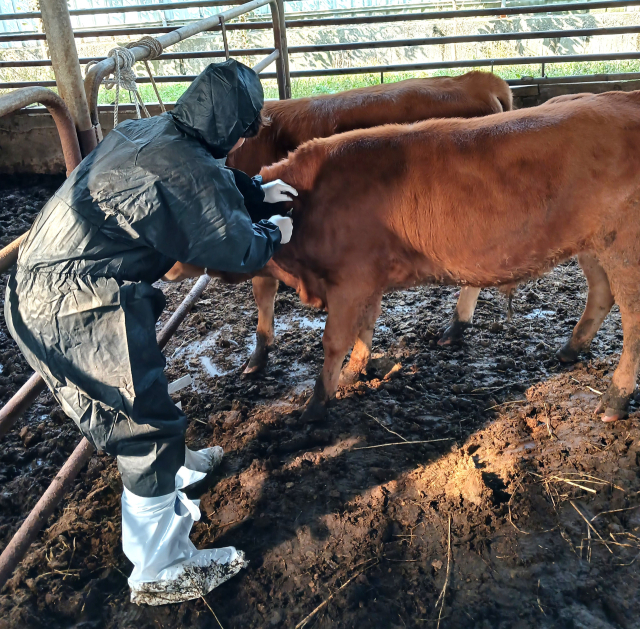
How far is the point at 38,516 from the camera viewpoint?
2.50m

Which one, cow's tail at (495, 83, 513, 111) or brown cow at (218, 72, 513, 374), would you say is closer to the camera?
brown cow at (218, 72, 513, 374)

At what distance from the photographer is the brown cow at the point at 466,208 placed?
10.2 ft

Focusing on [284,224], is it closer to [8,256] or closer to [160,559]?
[8,256]

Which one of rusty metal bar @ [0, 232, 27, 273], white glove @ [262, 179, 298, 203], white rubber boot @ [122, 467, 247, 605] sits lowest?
white rubber boot @ [122, 467, 247, 605]

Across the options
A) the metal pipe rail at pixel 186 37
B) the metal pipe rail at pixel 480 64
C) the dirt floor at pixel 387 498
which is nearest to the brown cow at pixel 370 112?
the dirt floor at pixel 387 498

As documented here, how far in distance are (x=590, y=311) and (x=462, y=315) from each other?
0.94 metres

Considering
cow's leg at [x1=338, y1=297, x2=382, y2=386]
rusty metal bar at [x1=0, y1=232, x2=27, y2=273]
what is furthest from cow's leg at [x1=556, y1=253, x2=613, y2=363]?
rusty metal bar at [x1=0, y1=232, x2=27, y2=273]

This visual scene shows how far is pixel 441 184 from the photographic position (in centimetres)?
330

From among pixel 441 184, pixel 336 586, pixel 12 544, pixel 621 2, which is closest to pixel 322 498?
pixel 336 586

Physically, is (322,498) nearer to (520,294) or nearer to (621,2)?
(520,294)

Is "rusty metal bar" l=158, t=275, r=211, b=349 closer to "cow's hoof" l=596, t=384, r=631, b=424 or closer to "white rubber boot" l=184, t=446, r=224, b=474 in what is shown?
"white rubber boot" l=184, t=446, r=224, b=474

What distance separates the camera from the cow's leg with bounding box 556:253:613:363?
3990 mm

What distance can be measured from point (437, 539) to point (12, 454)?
257 centimetres

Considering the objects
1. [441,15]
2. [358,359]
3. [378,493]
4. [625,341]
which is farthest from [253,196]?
[441,15]
